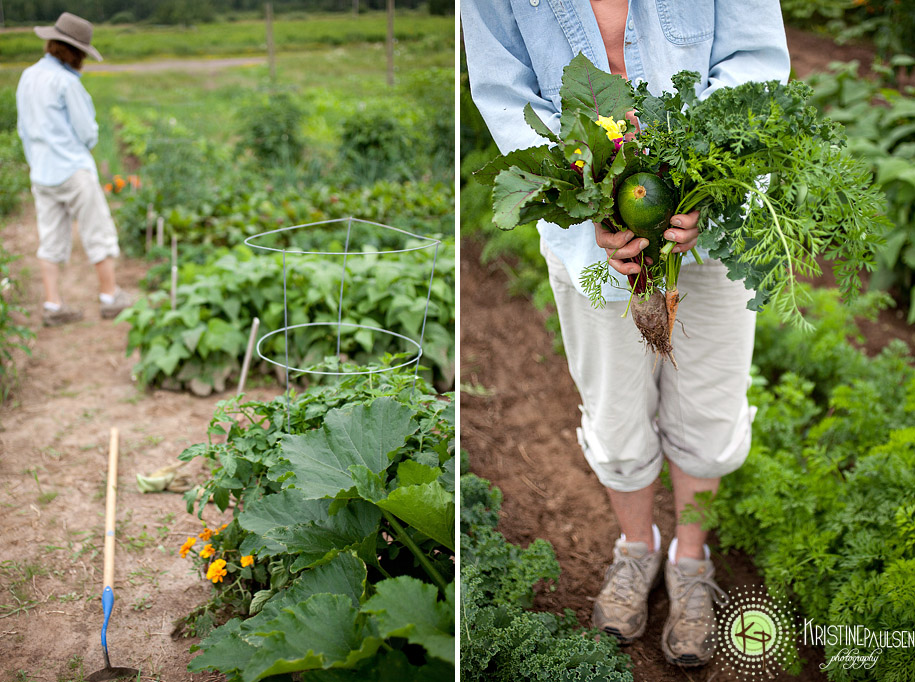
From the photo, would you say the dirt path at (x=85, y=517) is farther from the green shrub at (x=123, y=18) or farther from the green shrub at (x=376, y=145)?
the green shrub at (x=123, y=18)

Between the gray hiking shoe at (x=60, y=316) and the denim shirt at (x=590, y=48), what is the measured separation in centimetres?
393

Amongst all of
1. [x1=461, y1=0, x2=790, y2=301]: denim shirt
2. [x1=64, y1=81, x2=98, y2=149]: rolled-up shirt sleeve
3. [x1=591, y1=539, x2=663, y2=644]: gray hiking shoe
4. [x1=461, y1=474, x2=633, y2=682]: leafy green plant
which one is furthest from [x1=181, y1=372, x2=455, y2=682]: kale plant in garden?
[x1=64, y1=81, x2=98, y2=149]: rolled-up shirt sleeve

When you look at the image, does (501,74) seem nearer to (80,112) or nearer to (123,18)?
(80,112)

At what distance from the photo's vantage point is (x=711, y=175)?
66.7 inches

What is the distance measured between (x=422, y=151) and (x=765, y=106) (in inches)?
247

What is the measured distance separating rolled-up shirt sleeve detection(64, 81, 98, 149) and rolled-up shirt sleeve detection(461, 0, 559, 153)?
3.72 m

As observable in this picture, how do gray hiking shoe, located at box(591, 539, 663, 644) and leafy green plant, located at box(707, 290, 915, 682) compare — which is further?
gray hiking shoe, located at box(591, 539, 663, 644)

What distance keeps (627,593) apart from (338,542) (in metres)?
1.00

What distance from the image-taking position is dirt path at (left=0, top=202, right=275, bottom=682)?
7.73 feet

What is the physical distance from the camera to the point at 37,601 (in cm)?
252

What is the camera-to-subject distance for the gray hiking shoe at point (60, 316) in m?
4.86

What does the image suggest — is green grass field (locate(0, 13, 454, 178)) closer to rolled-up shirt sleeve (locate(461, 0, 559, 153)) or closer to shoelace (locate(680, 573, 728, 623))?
rolled-up shirt sleeve (locate(461, 0, 559, 153))

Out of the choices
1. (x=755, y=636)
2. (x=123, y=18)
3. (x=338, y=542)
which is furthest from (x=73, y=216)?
(x=123, y=18)

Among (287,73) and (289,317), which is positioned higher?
(287,73)
